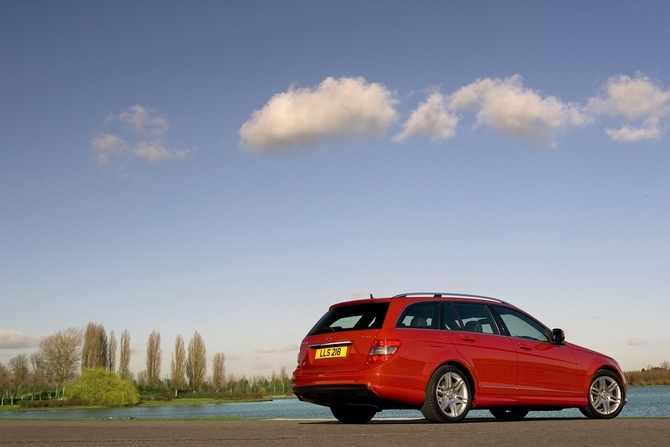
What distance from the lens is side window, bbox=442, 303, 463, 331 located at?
10.1 meters

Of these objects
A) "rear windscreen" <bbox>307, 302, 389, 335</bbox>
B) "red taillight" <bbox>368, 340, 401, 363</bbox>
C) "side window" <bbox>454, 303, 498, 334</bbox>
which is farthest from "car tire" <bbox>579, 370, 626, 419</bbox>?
"rear windscreen" <bbox>307, 302, 389, 335</bbox>

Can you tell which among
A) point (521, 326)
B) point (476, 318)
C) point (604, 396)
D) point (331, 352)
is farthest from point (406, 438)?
point (604, 396)

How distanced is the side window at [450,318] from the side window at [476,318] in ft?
0.31

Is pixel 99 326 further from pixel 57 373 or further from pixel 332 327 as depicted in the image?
pixel 332 327

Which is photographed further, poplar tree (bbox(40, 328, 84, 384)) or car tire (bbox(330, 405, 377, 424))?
poplar tree (bbox(40, 328, 84, 384))

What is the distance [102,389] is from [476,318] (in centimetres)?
9660

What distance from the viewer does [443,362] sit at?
31.5 feet

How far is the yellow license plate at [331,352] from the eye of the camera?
9.72 meters

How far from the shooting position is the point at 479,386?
32.5 feet

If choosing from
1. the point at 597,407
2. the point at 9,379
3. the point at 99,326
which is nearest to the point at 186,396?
the point at 99,326

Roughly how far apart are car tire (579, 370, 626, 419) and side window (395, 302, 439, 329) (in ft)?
9.58

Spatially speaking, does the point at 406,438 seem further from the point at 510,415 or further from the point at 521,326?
the point at 510,415

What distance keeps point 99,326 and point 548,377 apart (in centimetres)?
10822

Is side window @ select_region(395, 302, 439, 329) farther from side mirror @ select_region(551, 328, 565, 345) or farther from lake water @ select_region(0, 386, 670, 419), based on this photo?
lake water @ select_region(0, 386, 670, 419)
